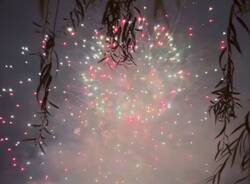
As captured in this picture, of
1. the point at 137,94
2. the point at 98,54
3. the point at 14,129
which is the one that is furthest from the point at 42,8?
the point at 14,129

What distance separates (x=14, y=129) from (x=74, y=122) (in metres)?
2.24

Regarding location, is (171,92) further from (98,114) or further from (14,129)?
(14,129)

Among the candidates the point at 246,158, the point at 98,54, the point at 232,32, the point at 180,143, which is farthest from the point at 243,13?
the point at 180,143

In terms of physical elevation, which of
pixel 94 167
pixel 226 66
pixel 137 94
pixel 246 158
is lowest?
pixel 246 158

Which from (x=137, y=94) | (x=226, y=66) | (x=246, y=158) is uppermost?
(x=137, y=94)

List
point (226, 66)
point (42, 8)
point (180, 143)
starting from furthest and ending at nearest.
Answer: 1. point (180, 143)
2. point (226, 66)
3. point (42, 8)

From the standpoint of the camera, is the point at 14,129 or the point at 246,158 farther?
the point at 14,129

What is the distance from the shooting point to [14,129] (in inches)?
598

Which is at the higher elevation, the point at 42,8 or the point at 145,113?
the point at 145,113

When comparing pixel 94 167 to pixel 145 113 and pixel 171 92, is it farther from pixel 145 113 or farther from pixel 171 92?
pixel 171 92

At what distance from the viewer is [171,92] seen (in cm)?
1301

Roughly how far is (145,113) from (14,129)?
4.43 m

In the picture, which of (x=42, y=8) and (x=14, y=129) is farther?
(x=14, y=129)

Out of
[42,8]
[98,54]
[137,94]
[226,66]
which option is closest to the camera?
[42,8]
